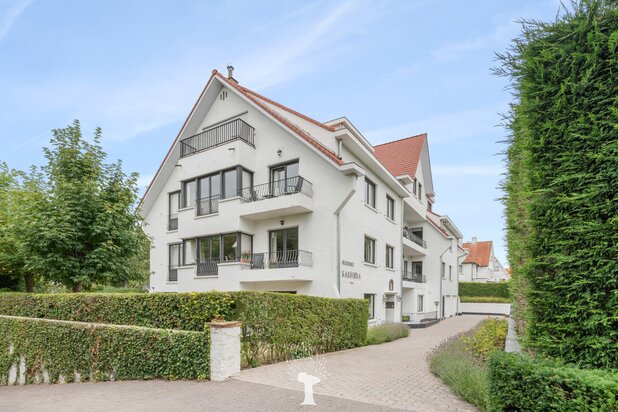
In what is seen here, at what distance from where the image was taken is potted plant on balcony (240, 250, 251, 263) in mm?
17808

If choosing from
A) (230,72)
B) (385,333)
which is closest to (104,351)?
(385,333)

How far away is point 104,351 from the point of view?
950 cm

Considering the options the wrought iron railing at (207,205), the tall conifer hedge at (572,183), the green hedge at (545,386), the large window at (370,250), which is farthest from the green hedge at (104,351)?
the large window at (370,250)

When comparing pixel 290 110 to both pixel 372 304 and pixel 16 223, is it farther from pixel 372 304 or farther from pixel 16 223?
pixel 16 223

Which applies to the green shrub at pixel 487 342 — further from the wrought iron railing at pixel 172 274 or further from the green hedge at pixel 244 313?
the wrought iron railing at pixel 172 274

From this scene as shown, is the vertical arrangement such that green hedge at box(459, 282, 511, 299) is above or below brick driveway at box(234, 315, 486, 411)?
below

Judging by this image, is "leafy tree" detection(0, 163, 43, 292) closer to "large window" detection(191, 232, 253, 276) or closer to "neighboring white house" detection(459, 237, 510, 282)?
"large window" detection(191, 232, 253, 276)

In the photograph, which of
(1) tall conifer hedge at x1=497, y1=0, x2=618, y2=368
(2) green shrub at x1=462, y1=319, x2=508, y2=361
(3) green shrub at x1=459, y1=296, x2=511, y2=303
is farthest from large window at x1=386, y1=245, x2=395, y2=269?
(3) green shrub at x1=459, y1=296, x2=511, y2=303

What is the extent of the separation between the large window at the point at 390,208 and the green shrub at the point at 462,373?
484 inches

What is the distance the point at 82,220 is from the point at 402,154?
2051cm

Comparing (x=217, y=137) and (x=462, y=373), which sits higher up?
(x=217, y=137)

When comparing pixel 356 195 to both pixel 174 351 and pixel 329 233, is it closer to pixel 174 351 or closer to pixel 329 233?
pixel 329 233

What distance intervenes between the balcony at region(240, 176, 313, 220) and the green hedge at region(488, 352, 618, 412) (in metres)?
12.5

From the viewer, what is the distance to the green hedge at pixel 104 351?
835 centimetres
